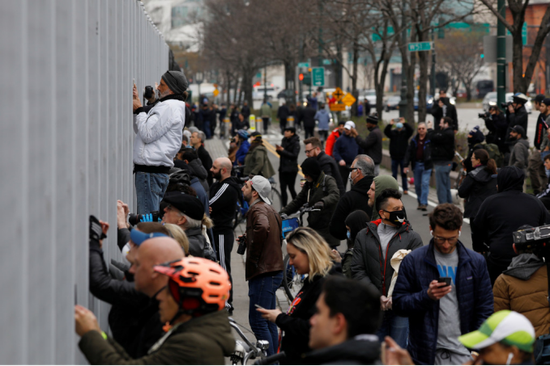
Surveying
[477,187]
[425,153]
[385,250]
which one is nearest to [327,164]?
[477,187]

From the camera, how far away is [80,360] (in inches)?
138

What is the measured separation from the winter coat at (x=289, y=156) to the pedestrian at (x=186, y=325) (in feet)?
40.8

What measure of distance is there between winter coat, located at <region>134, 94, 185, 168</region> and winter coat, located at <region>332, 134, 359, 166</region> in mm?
9879

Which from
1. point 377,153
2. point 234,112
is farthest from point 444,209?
point 234,112

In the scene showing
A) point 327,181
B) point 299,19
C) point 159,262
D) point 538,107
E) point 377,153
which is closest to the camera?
point 159,262

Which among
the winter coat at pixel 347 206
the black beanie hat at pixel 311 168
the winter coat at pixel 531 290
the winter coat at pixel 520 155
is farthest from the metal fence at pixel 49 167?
the winter coat at pixel 520 155

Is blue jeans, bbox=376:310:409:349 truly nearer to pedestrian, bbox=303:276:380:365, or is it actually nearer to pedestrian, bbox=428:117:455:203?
pedestrian, bbox=303:276:380:365

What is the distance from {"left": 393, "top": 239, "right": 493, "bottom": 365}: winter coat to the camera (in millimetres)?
4945

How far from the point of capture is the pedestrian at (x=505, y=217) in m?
6.92

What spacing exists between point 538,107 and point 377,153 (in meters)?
3.65

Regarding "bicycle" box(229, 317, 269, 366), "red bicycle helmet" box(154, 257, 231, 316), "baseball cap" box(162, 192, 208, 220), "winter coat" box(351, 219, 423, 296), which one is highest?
"baseball cap" box(162, 192, 208, 220)

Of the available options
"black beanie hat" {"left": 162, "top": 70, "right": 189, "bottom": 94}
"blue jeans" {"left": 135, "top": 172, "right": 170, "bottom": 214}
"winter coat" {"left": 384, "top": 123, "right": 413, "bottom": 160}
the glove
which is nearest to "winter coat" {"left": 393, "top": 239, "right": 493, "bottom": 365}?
"blue jeans" {"left": 135, "top": 172, "right": 170, "bottom": 214}

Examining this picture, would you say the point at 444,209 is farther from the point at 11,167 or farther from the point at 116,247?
the point at 11,167

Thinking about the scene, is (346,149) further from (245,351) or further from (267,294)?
(245,351)
